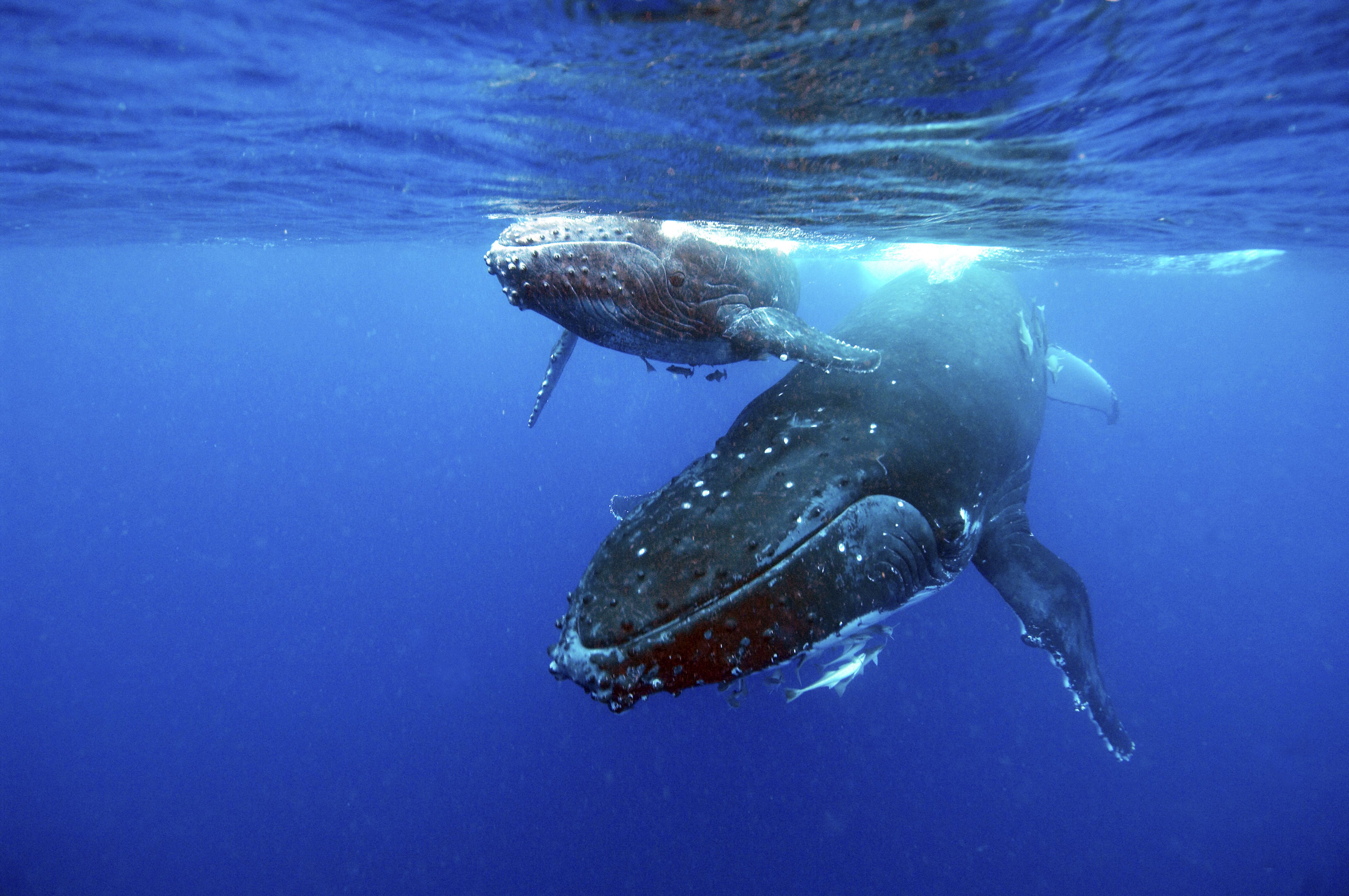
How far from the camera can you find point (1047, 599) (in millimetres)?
5977

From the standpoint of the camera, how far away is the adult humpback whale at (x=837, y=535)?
3242 mm

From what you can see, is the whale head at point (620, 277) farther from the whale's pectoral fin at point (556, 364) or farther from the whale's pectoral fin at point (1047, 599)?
the whale's pectoral fin at point (1047, 599)

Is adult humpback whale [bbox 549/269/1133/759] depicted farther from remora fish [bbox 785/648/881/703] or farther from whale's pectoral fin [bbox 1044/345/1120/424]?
whale's pectoral fin [bbox 1044/345/1120/424]

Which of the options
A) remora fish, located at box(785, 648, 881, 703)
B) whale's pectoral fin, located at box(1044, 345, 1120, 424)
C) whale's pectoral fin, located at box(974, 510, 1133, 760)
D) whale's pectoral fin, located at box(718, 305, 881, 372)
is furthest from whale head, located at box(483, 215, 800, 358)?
whale's pectoral fin, located at box(1044, 345, 1120, 424)

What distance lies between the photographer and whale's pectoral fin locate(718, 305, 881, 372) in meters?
4.68

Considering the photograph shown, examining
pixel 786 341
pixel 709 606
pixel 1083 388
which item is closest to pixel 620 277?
pixel 786 341

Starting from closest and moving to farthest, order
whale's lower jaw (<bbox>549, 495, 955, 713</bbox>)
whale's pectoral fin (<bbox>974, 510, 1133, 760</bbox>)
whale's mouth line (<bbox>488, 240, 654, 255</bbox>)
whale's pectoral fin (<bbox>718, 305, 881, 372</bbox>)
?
1. whale's lower jaw (<bbox>549, 495, 955, 713</bbox>)
2. whale's mouth line (<bbox>488, 240, 654, 255</bbox>)
3. whale's pectoral fin (<bbox>718, 305, 881, 372</bbox>)
4. whale's pectoral fin (<bbox>974, 510, 1133, 760</bbox>)

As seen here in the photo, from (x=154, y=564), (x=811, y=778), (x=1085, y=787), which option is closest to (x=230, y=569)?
(x=154, y=564)

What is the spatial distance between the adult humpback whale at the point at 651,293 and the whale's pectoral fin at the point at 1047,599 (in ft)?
8.29

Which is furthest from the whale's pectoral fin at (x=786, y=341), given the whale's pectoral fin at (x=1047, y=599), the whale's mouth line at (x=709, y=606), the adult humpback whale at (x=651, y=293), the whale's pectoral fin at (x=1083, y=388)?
the whale's pectoral fin at (x=1083, y=388)

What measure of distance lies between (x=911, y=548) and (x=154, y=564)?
186 ft

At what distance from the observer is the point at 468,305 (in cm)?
10656

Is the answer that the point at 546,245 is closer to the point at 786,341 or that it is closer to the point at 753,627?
the point at 786,341

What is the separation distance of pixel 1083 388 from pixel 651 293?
14791 millimetres
